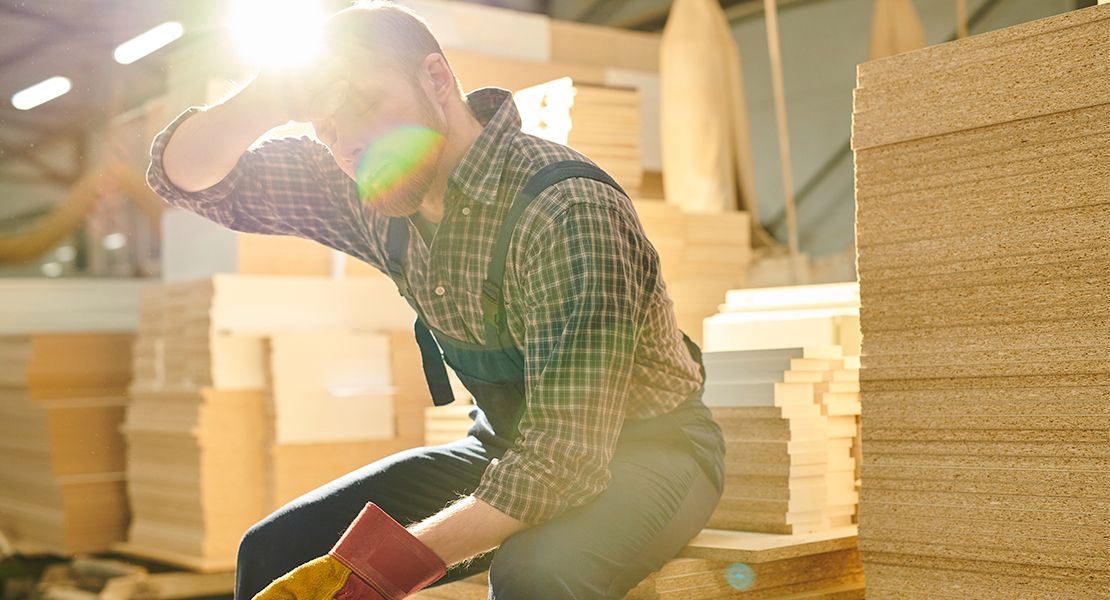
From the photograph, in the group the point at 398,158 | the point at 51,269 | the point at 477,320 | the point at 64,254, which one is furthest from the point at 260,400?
the point at 64,254

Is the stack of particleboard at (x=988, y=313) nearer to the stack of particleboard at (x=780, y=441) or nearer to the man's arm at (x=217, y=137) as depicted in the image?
the stack of particleboard at (x=780, y=441)

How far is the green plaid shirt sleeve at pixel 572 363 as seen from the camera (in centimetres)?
204

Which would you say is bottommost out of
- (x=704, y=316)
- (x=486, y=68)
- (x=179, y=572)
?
(x=179, y=572)

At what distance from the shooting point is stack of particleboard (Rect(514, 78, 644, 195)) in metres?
3.92

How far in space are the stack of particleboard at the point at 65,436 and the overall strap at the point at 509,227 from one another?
13.4 feet

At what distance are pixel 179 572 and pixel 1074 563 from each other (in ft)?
13.1

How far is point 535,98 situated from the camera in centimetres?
393

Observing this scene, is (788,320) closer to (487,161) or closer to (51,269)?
(487,161)

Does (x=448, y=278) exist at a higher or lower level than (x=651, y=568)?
higher

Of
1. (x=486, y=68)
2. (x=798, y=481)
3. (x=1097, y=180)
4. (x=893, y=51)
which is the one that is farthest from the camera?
(x=893, y=51)

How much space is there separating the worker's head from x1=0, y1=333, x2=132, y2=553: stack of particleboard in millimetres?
4033

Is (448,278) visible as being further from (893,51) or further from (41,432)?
(893,51)

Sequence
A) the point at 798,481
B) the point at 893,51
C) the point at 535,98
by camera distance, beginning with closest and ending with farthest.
→ 1. the point at 798,481
2. the point at 535,98
3. the point at 893,51

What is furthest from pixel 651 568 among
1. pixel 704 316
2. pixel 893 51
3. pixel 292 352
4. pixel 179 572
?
pixel 893 51
